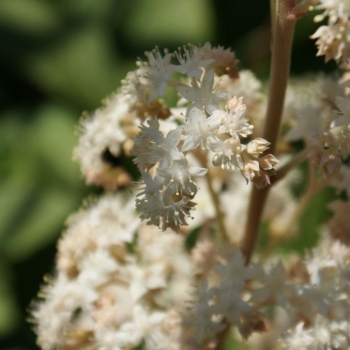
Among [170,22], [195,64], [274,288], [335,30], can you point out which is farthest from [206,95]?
[170,22]

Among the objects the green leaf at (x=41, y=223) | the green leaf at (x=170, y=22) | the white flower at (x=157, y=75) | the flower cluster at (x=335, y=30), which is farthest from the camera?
the green leaf at (x=170, y=22)

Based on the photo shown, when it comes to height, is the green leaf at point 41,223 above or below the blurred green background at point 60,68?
below

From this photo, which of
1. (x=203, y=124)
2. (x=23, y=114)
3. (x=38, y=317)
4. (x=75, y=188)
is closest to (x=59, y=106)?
(x=23, y=114)

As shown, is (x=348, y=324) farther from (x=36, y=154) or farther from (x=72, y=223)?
(x=36, y=154)

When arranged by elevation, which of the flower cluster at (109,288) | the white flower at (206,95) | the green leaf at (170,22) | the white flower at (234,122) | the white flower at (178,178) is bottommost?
the flower cluster at (109,288)

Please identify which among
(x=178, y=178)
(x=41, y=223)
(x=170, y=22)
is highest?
(x=178, y=178)

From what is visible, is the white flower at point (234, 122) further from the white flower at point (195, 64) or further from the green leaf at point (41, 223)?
the green leaf at point (41, 223)

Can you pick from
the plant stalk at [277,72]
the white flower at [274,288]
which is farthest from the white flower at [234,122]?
the white flower at [274,288]

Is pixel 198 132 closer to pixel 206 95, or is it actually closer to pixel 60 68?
pixel 206 95

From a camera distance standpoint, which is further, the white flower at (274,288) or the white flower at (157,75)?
the white flower at (274,288)

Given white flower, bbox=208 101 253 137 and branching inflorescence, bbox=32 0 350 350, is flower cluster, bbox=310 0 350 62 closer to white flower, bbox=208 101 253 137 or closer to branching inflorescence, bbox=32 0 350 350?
branching inflorescence, bbox=32 0 350 350
